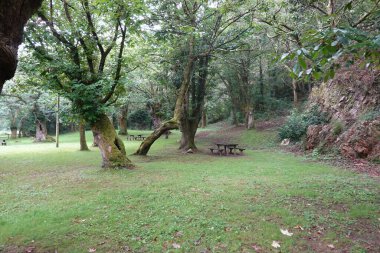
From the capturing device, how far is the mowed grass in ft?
12.3

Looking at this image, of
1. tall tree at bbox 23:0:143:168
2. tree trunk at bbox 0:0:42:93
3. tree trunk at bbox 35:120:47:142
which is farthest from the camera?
tree trunk at bbox 35:120:47:142

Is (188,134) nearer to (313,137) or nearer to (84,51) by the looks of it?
(313,137)

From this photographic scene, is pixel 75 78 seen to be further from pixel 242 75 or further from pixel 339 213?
pixel 242 75

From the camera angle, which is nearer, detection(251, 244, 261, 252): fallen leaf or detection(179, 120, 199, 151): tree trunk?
detection(251, 244, 261, 252): fallen leaf

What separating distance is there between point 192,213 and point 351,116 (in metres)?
10.8

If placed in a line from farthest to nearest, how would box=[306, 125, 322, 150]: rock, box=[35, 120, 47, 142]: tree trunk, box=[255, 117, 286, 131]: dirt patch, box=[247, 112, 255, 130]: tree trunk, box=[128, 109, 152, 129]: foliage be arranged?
box=[128, 109, 152, 129]: foliage < box=[35, 120, 47, 142]: tree trunk < box=[247, 112, 255, 130]: tree trunk < box=[255, 117, 286, 131]: dirt patch < box=[306, 125, 322, 150]: rock

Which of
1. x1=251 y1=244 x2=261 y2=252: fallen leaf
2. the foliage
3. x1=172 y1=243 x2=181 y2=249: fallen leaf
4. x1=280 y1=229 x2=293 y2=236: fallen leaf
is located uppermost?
the foliage

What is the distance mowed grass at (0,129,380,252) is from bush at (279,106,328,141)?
7.80m

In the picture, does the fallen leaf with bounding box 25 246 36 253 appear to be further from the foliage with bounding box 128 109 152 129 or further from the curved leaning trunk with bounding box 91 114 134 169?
the foliage with bounding box 128 109 152 129

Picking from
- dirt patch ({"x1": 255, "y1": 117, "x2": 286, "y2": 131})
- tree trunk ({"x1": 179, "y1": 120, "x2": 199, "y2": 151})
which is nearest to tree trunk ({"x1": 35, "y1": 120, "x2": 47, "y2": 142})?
tree trunk ({"x1": 179, "y1": 120, "x2": 199, "y2": 151})

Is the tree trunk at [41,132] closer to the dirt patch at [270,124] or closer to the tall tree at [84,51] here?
the tall tree at [84,51]

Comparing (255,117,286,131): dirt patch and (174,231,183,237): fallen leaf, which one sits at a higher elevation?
(255,117,286,131): dirt patch

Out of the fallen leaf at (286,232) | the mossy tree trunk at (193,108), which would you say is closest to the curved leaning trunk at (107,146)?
the mossy tree trunk at (193,108)

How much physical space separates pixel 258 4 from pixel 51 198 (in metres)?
10.3
